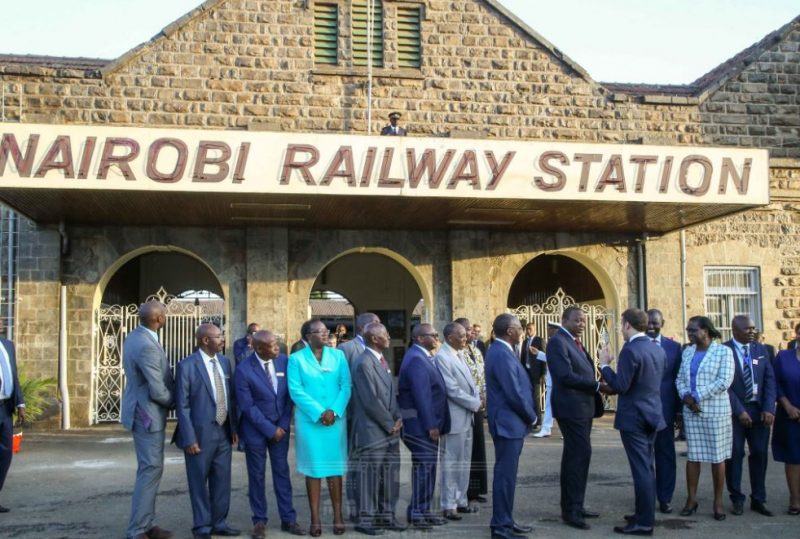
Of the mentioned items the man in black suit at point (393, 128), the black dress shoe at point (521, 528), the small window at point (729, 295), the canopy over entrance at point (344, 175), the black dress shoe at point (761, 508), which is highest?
the man in black suit at point (393, 128)

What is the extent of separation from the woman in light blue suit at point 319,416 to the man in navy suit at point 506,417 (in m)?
1.28

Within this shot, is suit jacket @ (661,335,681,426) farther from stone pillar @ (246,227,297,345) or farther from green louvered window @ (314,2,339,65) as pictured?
green louvered window @ (314,2,339,65)

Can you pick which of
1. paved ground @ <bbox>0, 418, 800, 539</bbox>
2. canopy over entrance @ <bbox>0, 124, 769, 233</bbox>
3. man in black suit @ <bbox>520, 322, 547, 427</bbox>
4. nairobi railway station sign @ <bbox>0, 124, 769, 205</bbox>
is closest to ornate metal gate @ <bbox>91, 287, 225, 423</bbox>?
canopy over entrance @ <bbox>0, 124, 769, 233</bbox>

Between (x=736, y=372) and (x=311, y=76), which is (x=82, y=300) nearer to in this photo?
(x=311, y=76)

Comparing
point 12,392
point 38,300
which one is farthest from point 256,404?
point 38,300

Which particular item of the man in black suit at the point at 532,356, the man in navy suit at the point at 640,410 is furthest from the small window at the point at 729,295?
the man in navy suit at the point at 640,410

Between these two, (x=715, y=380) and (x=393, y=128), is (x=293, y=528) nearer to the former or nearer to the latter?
(x=715, y=380)

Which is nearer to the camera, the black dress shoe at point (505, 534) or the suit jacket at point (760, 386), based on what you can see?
the black dress shoe at point (505, 534)

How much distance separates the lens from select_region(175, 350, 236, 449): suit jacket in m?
7.28

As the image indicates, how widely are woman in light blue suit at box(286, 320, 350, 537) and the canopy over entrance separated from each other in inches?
205

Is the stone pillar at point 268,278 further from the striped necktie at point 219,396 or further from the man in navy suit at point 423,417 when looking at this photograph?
the striped necktie at point 219,396

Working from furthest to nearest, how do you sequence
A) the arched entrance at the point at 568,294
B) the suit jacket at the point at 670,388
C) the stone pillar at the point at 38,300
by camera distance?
the arched entrance at the point at 568,294, the stone pillar at the point at 38,300, the suit jacket at the point at 670,388

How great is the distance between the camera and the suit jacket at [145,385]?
7207mm

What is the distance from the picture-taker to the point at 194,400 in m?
7.37
